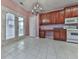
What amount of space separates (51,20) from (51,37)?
1.54m

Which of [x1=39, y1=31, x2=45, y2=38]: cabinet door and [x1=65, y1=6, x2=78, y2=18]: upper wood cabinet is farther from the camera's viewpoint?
[x1=39, y1=31, x2=45, y2=38]: cabinet door

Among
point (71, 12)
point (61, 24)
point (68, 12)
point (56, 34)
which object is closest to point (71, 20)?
point (71, 12)

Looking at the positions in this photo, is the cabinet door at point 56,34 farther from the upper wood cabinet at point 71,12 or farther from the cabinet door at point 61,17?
the upper wood cabinet at point 71,12

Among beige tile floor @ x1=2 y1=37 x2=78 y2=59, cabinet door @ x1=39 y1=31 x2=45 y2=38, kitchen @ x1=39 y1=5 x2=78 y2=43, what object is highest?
kitchen @ x1=39 y1=5 x2=78 y2=43

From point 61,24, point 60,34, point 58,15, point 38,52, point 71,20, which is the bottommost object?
point 38,52

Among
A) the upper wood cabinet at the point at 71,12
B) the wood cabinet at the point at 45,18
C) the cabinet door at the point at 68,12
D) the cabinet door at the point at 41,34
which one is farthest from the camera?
the cabinet door at the point at 41,34

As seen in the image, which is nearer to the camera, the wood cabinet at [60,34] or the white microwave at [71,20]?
the white microwave at [71,20]

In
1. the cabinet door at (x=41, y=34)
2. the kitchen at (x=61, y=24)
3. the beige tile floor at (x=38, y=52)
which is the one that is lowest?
the beige tile floor at (x=38, y=52)

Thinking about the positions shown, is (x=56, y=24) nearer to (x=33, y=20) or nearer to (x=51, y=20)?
(x=51, y=20)

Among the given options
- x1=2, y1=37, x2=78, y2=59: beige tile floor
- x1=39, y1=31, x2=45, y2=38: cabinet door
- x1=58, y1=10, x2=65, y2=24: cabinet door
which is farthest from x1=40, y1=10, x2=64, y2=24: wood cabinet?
x1=2, y1=37, x2=78, y2=59: beige tile floor

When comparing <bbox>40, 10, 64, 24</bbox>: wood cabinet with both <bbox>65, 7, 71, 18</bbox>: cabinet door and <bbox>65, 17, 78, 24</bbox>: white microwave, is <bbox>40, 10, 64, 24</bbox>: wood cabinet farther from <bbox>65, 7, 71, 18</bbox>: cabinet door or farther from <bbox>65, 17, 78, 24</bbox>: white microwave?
<bbox>65, 17, 78, 24</bbox>: white microwave

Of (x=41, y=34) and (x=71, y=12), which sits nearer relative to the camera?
(x=71, y=12)

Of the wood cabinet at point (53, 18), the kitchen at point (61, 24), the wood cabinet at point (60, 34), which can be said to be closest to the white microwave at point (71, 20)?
the kitchen at point (61, 24)

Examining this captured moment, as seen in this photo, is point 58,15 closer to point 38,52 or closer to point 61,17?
point 61,17
